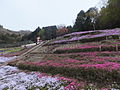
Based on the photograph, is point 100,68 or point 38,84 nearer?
point 100,68

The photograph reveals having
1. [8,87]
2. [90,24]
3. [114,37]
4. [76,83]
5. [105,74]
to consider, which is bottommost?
[8,87]

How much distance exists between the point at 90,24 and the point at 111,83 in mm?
28916

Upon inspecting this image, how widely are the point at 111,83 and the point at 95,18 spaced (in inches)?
1207

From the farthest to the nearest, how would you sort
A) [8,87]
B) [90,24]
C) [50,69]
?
[90,24] → [50,69] → [8,87]

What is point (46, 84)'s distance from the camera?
17.4 feet

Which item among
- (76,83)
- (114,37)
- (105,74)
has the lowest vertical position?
(76,83)

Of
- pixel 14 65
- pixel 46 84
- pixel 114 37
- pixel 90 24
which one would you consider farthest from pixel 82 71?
pixel 90 24

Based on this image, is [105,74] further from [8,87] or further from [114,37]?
[114,37]

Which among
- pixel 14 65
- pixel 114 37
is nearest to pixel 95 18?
pixel 114 37

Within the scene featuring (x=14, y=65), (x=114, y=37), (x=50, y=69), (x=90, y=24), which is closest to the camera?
(x=50, y=69)

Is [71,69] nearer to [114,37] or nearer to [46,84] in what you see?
[46,84]

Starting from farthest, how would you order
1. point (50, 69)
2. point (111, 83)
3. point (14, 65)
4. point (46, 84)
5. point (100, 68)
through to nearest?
point (14, 65), point (50, 69), point (46, 84), point (100, 68), point (111, 83)

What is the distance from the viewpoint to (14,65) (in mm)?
9672

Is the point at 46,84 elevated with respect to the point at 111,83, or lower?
lower
